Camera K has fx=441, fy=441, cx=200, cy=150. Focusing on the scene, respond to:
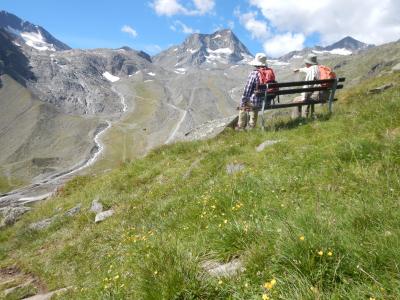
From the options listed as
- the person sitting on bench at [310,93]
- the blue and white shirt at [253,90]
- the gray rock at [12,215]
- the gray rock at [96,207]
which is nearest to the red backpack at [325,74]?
the person sitting on bench at [310,93]

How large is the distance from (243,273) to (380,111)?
7974 millimetres

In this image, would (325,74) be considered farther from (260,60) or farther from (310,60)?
(260,60)

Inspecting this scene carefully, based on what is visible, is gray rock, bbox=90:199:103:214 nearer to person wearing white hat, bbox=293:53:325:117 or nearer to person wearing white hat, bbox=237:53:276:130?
person wearing white hat, bbox=237:53:276:130

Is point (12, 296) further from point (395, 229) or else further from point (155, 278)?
point (395, 229)

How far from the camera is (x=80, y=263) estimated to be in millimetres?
10867

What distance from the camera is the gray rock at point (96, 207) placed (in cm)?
1481

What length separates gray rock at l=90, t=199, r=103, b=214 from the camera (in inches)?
583

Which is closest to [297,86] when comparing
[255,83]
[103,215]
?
[255,83]

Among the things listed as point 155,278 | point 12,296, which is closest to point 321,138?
point 155,278

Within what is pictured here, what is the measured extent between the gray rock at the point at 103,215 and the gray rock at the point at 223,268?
7984mm

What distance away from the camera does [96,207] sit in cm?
1511

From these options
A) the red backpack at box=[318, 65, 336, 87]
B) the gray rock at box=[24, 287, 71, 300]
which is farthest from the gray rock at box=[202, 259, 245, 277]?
the red backpack at box=[318, 65, 336, 87]

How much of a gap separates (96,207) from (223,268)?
10264 mm

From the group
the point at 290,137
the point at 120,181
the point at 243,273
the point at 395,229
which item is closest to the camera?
the point at 395,229
